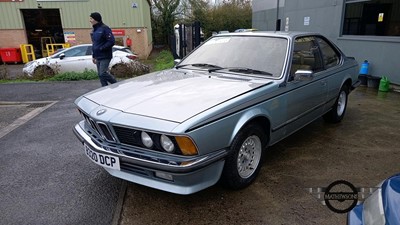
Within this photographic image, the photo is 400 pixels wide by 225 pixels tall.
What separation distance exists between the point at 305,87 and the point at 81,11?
17.3 m

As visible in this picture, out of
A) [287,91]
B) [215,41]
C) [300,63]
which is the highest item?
Result: [215,41]

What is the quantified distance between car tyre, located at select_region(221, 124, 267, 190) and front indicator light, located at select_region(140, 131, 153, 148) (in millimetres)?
694

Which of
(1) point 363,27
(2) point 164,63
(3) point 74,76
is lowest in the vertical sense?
(2) point 164,63

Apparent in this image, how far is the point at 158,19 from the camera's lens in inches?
1125

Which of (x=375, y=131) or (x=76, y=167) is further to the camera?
(x=375, y=131)

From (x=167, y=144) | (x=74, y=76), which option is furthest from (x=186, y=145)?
(x=74, y=76)

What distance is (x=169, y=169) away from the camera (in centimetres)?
241

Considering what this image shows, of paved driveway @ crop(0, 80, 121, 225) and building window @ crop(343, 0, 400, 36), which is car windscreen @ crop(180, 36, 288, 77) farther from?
building window @ crop(343, 0, 400, 36)

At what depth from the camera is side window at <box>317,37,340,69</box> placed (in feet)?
14.6

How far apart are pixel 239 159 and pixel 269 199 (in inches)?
19.0

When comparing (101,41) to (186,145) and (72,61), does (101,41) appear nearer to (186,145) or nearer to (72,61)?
(186,145)

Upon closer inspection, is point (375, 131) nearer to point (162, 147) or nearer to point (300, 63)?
point (300, 63)

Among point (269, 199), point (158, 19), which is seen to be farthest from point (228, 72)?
point (158, 19)

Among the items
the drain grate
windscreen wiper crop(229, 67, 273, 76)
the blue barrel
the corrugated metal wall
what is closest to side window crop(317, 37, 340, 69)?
windscreen wiper crop(229, 67, 273, 76)
